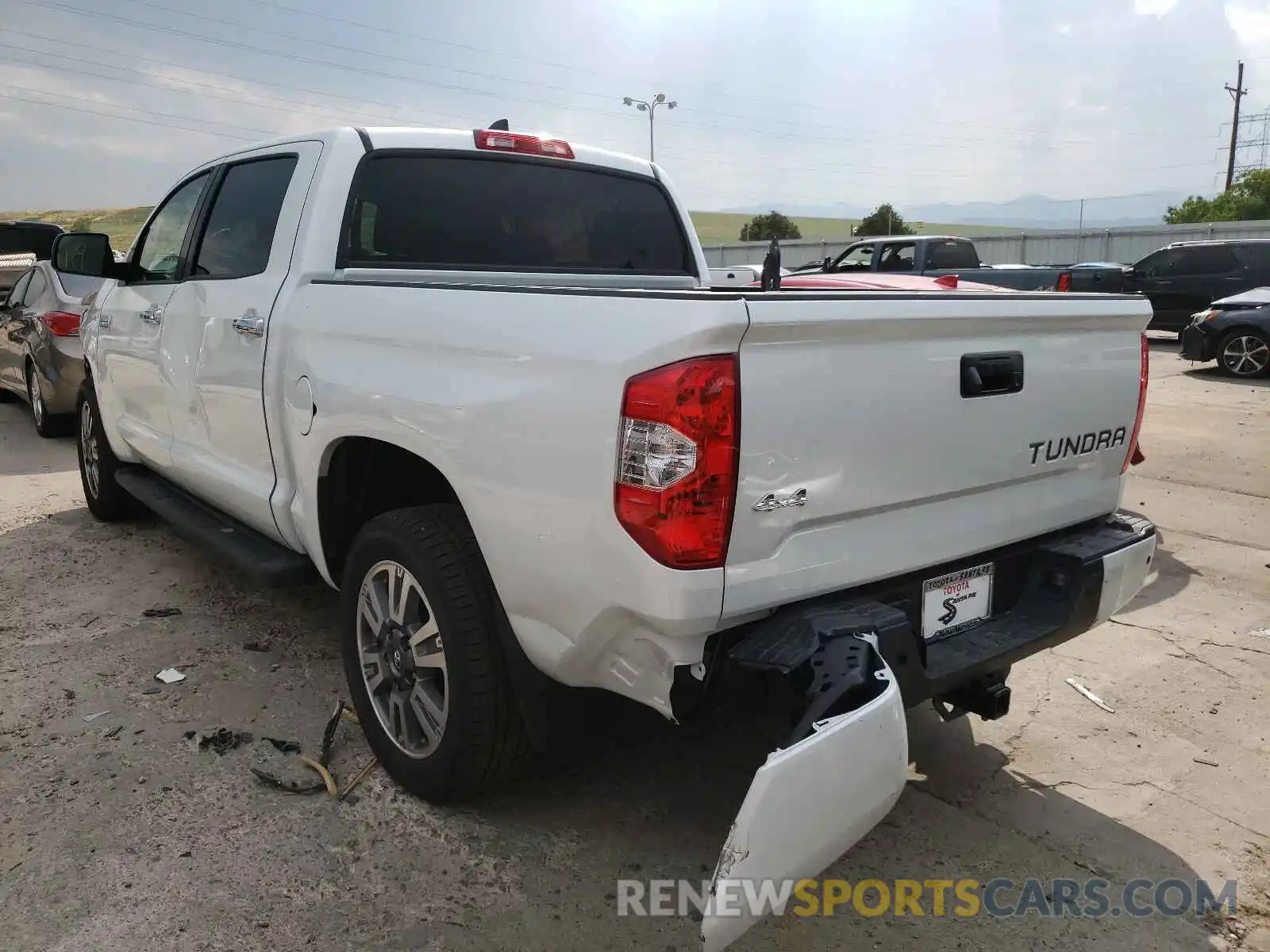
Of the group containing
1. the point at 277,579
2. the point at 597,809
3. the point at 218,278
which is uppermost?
the point at 218,278

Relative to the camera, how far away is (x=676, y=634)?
209 cm

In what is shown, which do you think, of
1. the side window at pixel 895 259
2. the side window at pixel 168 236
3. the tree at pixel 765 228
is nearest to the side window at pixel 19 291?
the side window at pixel 168 236

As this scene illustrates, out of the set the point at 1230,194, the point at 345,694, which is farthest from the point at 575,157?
the point at 1230,194

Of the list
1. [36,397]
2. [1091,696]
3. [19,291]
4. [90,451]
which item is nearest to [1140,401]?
[1091,696]

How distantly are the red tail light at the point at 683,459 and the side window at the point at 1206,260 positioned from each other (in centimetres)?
1692

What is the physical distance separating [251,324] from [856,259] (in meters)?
15.3

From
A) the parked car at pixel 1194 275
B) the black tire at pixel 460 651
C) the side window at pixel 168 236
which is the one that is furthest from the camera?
the parked car at pixel 1194 275

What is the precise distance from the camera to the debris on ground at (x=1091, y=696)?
3583 mm

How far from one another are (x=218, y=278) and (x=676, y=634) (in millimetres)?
2710

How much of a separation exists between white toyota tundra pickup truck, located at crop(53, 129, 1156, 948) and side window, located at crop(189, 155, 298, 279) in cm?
2

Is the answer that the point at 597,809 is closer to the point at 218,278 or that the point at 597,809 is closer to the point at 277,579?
the point at 277,579

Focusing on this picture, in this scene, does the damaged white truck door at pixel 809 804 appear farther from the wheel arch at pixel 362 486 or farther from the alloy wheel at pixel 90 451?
the alloy wheel at pixel 90 451

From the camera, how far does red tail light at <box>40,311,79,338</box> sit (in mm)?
7980
